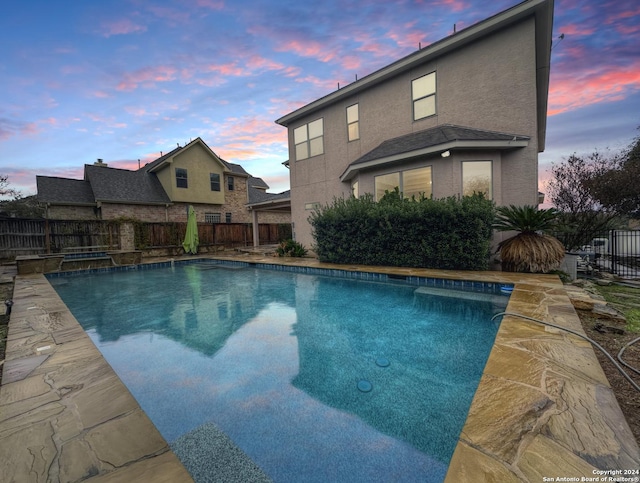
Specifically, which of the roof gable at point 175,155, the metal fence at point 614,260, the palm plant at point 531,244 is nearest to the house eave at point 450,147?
the palm plant at point 531,244

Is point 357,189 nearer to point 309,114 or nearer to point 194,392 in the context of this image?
point 309,114

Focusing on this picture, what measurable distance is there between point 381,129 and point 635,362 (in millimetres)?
10253

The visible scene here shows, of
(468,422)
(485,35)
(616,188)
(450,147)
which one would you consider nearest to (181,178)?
(450,147)

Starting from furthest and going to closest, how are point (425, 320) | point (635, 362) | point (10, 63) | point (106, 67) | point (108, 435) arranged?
point (106, 67) → point (10, 63) → point (425, 320) → point (635, 362) → point (108, 435)

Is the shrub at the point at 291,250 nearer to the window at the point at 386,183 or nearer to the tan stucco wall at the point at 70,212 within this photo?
the window at the point at 386,183

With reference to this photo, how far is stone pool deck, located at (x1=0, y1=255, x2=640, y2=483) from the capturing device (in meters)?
1.48

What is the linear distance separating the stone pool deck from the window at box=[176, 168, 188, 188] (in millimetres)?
18472

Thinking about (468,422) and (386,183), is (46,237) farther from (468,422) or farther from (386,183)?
(468,422)

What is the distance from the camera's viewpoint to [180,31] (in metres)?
10.0

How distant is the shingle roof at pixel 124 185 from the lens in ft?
55.6

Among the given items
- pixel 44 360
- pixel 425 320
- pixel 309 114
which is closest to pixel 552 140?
pixel 309 114

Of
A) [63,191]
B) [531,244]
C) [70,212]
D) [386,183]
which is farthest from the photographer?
[63,191]

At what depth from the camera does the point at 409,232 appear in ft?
27.8

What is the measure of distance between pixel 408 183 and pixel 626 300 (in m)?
6.30
